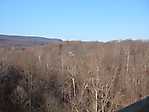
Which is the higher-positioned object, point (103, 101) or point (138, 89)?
point (103, 101)

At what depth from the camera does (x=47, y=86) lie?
2119 cm

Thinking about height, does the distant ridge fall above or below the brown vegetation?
above

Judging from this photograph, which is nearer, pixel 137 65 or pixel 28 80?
pixel 28 80

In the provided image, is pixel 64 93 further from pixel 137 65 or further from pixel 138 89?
pixel 137 65

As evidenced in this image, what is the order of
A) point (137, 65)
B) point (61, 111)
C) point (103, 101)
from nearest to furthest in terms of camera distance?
point (103, 101)
point (61, 111)
point (137, 65)

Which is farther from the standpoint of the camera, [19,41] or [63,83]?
[19,41]

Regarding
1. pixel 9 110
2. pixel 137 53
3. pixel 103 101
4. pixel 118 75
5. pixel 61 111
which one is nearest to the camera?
pixel 103 101

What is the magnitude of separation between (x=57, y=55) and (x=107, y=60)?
12.0 metres

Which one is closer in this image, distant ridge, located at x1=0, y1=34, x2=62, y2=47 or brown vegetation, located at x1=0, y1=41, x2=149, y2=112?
brown vegetation, located at x1=0, y1=41, x2=149, y2=112

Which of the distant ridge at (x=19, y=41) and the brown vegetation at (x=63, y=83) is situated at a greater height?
the distant ridge at (x=19, y=41)

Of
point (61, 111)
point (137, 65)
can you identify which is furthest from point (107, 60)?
point (61, 111)

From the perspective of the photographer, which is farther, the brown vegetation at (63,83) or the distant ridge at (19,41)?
the distant ridge at (19,41)

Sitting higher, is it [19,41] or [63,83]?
[19,41]

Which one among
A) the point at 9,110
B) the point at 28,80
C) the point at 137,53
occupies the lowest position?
the point at 9,110
